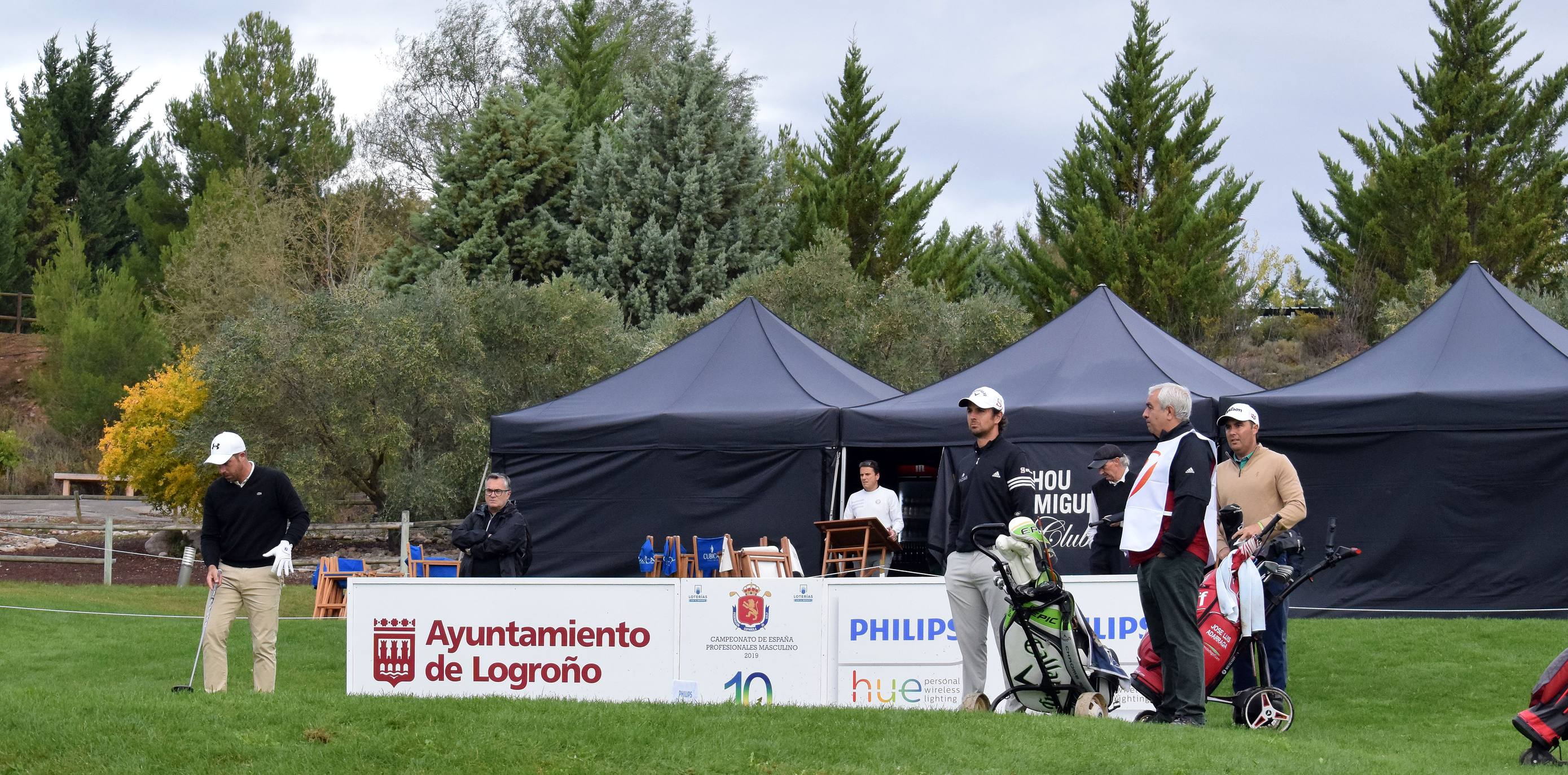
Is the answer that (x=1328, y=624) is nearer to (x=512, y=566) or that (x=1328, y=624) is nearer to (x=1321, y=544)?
(x=1321, y=544)

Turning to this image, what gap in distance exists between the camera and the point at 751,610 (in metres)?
9.38

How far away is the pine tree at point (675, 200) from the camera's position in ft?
127

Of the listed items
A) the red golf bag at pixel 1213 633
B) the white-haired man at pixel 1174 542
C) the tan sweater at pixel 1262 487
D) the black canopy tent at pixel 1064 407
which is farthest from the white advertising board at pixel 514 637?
the black canopy tent at pixel 1064 407

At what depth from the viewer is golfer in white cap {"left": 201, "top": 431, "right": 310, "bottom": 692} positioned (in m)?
9.02

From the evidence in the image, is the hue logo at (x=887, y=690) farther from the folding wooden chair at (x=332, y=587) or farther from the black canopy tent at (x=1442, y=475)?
the folding wooden chair at (x=332, y=587)

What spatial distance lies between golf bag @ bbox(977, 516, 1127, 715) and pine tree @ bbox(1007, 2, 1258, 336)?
3204 cm

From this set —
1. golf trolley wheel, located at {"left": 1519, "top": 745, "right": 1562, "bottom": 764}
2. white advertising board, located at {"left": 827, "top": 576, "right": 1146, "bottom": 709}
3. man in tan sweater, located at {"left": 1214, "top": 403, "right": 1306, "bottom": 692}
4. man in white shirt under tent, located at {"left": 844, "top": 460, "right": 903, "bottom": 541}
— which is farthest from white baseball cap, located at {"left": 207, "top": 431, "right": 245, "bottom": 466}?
golf trolley wheel, located at {"left": 1519, "top": 745, "right": 1562, "bottom": 764}

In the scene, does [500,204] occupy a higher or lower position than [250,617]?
higher

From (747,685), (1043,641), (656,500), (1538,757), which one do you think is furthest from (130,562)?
(1538,757)

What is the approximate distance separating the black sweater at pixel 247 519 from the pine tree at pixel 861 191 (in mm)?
32980

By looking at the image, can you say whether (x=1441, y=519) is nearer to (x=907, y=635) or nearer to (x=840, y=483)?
(x=840, y=483)

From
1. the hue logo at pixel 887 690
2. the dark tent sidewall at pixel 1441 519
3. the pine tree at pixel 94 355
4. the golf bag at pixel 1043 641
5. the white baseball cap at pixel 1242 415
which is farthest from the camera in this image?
the pine tree at pixel 94 355

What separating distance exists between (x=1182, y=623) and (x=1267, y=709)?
97cm

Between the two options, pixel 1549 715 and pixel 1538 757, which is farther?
pixel 1538 757
